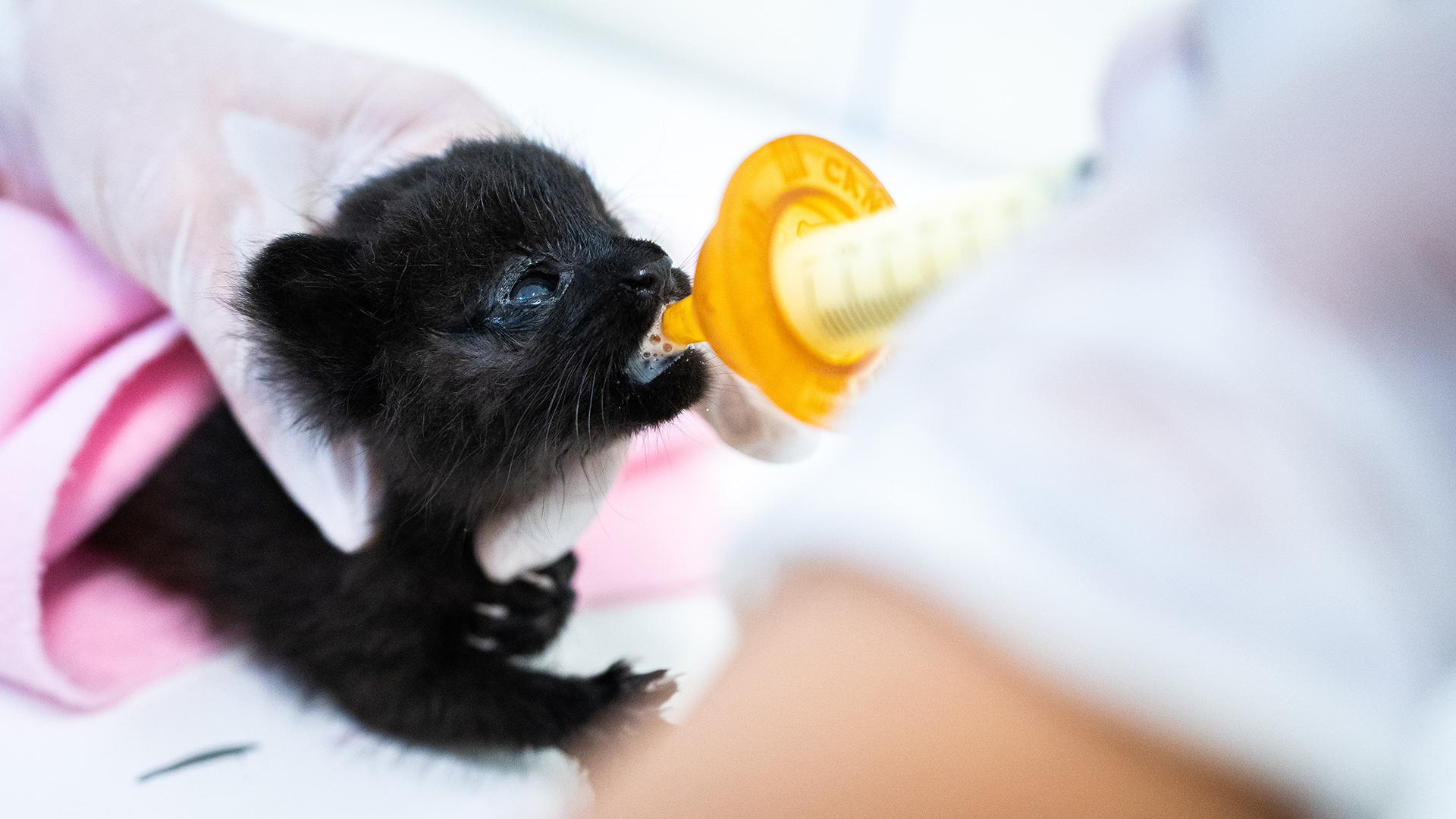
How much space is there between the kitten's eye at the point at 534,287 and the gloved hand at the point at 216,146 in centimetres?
21

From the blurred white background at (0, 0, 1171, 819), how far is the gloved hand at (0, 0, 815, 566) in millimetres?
195

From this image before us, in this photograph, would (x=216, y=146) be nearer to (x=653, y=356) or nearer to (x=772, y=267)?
(x=653, y=356)

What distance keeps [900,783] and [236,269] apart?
74 cm

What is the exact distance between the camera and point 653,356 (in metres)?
0.72

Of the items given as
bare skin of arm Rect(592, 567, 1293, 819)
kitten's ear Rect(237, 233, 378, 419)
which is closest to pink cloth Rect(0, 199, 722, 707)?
kitten's ear Rect(237, 233, 378, 419)

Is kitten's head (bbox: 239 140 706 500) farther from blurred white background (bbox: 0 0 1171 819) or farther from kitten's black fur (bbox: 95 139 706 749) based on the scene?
blurred white background (bbox: 0 0 1171 819)

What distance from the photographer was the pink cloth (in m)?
0.84

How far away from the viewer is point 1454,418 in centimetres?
28

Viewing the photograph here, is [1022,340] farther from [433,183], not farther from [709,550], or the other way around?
[709,550]

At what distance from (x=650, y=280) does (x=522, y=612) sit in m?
0.47

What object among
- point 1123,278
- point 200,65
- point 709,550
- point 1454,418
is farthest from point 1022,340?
point 200,65

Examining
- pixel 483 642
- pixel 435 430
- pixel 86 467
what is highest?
pixel 435 430

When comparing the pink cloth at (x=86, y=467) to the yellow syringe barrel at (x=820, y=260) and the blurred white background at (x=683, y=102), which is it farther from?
the yellow syringe barrel at (x=820, y=260)

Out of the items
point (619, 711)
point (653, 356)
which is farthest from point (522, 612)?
point (653, 356)
